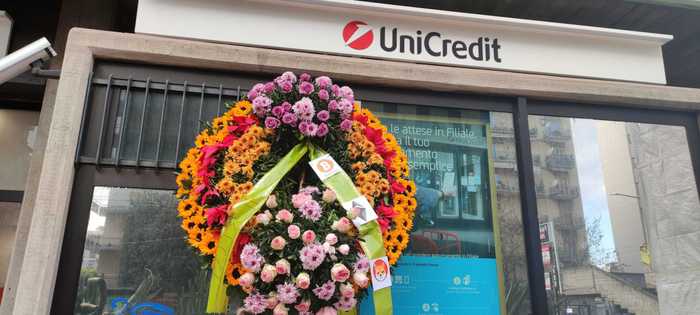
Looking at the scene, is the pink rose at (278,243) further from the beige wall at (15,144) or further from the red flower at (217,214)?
the beige wall at (15,144)

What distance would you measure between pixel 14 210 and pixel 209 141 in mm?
3184

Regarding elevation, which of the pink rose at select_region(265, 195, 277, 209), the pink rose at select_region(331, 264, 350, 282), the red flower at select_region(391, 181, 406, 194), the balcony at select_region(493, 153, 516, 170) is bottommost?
the pink rose at select_region(331, 264, 350, 282)

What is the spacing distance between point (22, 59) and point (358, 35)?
227 centimetres

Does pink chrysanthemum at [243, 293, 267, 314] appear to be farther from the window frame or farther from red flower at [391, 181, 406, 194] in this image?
the window frame

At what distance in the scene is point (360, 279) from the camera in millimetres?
2387

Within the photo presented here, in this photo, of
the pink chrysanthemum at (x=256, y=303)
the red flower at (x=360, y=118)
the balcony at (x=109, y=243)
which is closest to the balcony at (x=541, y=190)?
the red flower at (x=360, y=118)

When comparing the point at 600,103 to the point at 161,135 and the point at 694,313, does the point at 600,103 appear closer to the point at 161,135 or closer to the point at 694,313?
the point at 694,313

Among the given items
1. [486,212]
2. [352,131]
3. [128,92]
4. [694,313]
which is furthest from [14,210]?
[694,313]

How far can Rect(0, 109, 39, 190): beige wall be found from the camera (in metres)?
4.47

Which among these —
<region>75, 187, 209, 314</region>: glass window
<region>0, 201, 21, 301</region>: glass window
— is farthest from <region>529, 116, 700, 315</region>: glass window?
<region>0, 201, 21, 301</region>: glass window

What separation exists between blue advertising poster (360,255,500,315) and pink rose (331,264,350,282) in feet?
3.58

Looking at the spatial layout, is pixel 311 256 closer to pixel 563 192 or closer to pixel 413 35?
pixel 413 35

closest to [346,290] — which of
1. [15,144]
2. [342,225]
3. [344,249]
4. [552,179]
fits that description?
[344,249]

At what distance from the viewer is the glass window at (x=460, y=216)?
343cm
